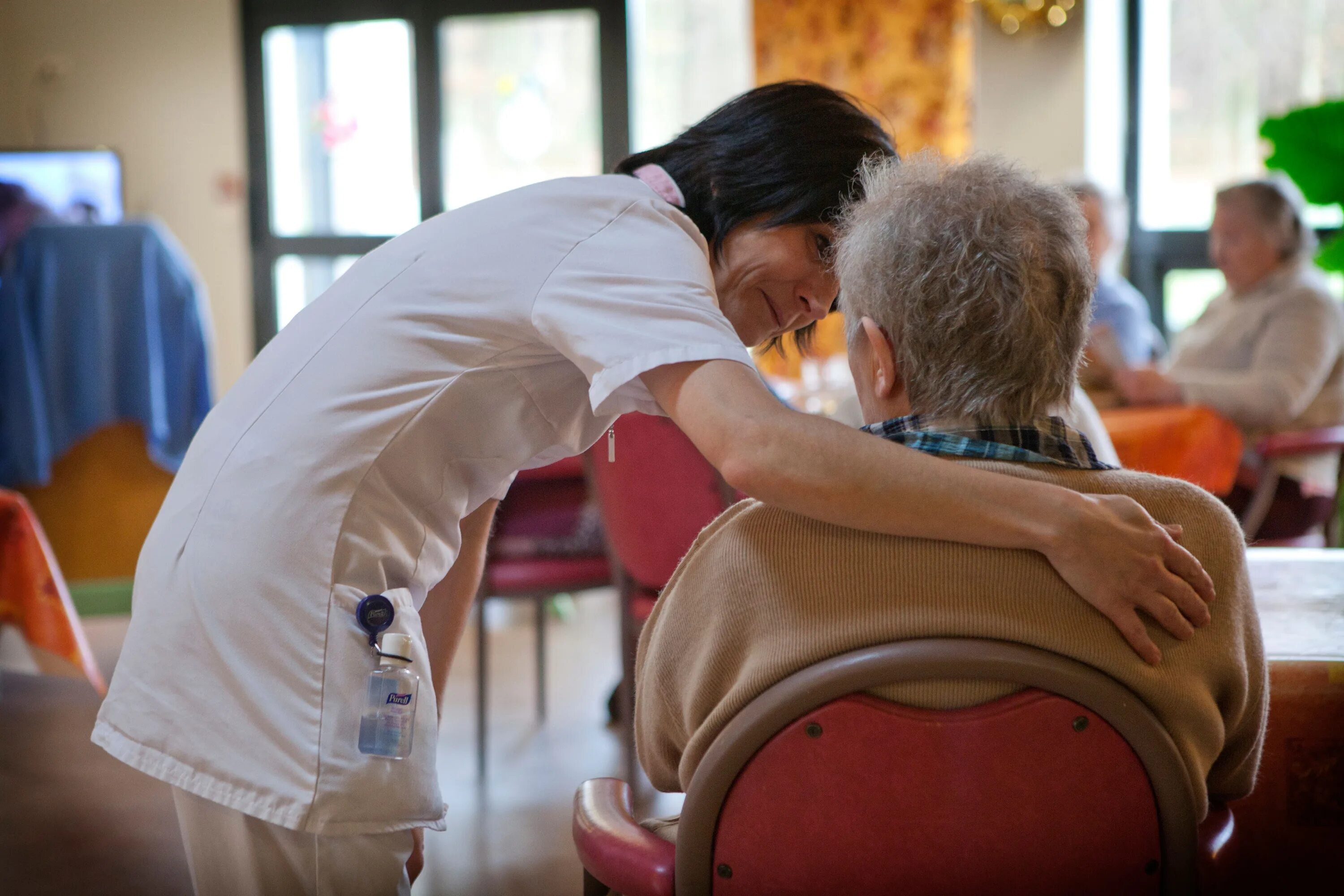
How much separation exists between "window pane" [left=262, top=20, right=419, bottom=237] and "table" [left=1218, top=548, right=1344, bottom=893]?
5141 millimetres

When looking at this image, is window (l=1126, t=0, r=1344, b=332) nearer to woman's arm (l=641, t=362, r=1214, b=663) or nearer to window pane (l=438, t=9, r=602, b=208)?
window pane (l=438, t=9, r=602, b=208)

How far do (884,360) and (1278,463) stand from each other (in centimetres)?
260

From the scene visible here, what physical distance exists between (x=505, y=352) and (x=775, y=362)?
4091 millimetres

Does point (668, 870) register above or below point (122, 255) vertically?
below

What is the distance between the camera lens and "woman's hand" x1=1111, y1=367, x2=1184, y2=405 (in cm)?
314

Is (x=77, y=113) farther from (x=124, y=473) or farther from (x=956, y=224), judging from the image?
(x=956, y=224)


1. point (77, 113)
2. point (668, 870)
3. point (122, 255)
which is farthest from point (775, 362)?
point (668, 870)

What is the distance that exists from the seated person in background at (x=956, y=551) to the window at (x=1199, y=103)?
4.34 metres

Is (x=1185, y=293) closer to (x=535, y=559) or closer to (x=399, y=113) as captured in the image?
(x=535, y=559)

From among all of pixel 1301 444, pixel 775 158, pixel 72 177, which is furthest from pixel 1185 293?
pixel 72 177

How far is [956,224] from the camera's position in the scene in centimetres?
89

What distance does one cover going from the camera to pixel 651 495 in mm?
2375

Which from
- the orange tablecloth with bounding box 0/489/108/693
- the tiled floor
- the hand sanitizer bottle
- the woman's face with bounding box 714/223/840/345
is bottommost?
the tiled floor

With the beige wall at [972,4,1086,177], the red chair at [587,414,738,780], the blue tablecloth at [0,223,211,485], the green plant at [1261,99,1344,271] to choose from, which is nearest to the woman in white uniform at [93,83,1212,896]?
the red chair at [587,414,738,780]
